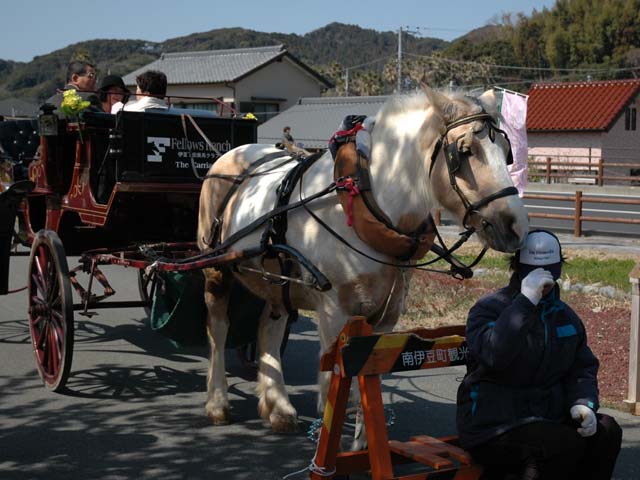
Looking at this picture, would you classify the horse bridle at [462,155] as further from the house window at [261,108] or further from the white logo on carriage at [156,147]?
the house window at [261,108]

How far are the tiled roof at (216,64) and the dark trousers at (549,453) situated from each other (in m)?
42.0

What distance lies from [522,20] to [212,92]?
5816cm

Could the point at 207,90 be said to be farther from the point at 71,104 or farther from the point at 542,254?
the point at 542,254

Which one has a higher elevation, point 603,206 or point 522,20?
point 522,20

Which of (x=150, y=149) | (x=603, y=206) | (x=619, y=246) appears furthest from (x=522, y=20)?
(x=150, y=149)

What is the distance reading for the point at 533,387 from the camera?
12.1ft

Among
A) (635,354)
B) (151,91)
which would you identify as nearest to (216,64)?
(151,91)

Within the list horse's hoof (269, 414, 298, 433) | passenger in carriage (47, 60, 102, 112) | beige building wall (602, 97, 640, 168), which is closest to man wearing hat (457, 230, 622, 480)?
horse's hoof (269, 414, 298, 433)

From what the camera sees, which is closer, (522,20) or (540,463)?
(540,463)

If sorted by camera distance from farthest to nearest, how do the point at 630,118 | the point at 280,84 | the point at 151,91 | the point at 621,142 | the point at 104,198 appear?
the point at 280,84 < the point at 630,118 < the point at 621,142 < the point at 151,91 < the point at 104,198

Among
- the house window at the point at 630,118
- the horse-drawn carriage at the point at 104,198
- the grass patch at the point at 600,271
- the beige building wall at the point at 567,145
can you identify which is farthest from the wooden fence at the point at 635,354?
the house window at the point at 630,118

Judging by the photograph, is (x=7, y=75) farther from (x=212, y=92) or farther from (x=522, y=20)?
(x=212, y=92)

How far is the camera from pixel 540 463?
3.52m

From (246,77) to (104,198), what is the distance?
1530 inches
